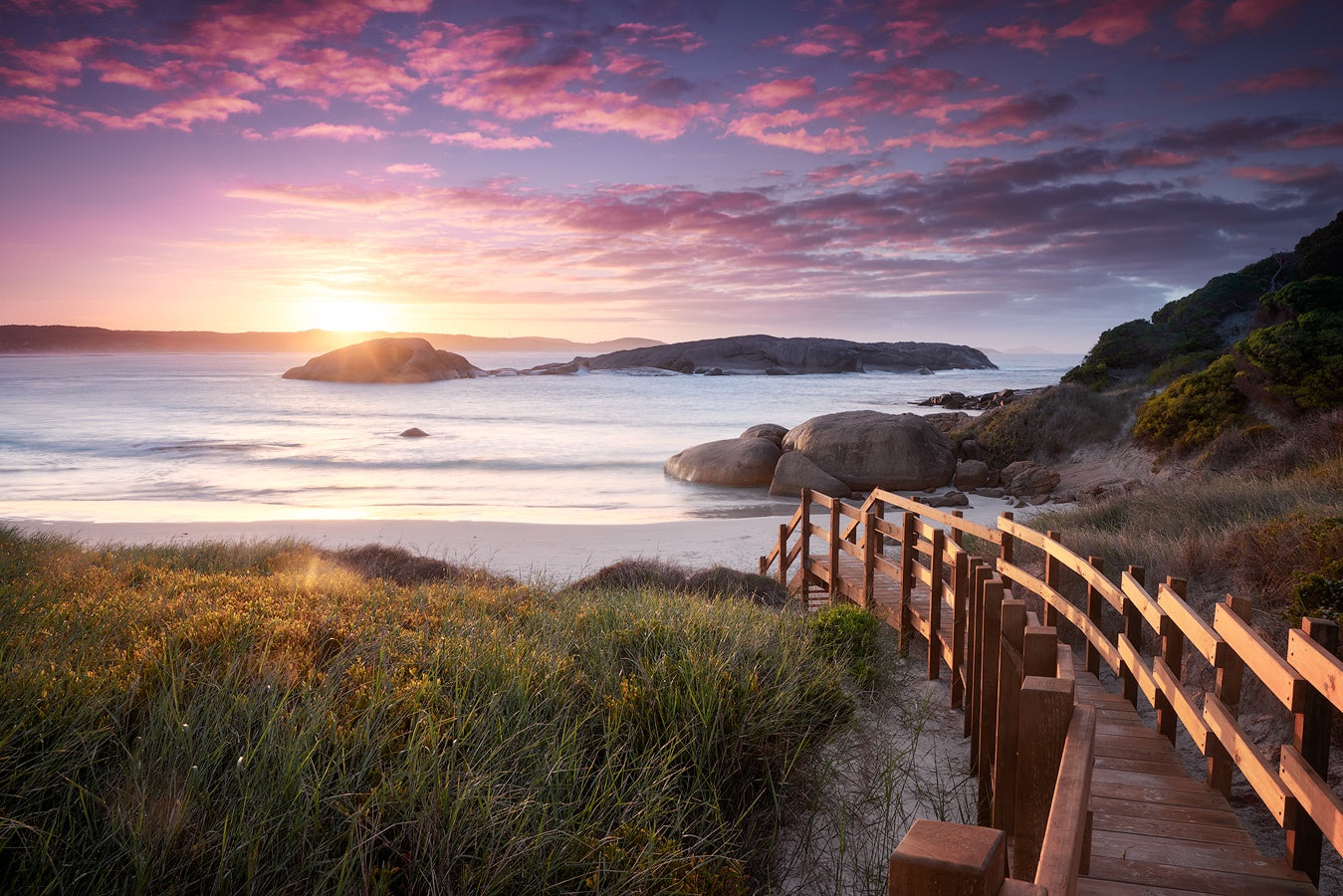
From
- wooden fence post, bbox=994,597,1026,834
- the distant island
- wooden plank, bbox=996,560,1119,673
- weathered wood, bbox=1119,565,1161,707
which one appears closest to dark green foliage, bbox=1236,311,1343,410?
weathered wood, bbox=1119,565,1161,707

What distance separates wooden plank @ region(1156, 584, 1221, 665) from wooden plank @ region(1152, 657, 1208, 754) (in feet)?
0.73

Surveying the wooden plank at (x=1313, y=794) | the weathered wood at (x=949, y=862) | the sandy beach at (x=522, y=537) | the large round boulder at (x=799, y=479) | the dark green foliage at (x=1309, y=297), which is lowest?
the sandy beach at (x=522, y=537)

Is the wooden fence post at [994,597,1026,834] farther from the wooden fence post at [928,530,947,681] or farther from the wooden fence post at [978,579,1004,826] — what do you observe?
the wooden fence post at [928,530,947,681]

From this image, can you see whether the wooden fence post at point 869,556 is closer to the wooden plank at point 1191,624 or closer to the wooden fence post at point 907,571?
the wooden fence post at point 907,571

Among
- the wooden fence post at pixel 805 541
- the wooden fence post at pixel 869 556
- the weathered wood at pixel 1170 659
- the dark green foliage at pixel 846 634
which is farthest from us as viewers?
the wooden fence post at pixel 805 541

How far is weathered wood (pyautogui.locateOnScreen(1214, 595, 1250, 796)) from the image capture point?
3.88 metres

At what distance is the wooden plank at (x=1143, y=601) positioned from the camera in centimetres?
471

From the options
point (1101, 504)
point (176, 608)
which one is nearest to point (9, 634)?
point (176, 608)

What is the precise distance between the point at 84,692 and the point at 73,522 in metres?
18.4

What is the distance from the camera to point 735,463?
81.4ft

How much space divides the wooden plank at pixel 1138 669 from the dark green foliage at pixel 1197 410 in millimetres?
14727

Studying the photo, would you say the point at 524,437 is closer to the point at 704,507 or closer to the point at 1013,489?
the point at 704,507

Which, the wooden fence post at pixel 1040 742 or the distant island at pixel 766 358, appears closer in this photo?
the wooden fence post at pixel 1040 742

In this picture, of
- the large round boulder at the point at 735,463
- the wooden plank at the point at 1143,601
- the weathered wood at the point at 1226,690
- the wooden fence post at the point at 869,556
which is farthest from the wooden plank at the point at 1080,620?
the large round boulder at the point at 735,463
